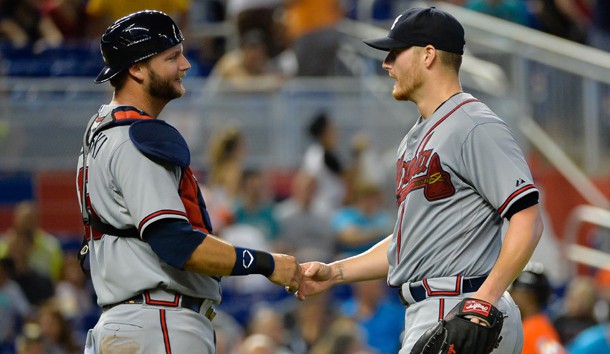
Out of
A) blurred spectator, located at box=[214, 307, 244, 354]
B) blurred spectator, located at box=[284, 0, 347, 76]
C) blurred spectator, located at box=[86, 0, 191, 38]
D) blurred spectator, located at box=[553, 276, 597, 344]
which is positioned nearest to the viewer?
blurred spectator, located at box=[214, 307, 244, 354]

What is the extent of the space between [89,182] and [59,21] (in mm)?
8302

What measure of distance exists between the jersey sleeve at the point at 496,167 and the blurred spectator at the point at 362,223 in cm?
575

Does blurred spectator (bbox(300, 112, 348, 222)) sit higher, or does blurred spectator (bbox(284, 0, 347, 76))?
blurred spectator (bbox(284, 0, 347, 76))

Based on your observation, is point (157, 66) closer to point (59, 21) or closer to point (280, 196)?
point (280, 196)

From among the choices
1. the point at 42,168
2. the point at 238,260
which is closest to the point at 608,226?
the point at 42,168

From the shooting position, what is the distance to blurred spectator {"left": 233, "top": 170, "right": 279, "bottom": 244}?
10.5m

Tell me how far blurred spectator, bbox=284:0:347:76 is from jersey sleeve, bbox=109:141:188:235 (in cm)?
753

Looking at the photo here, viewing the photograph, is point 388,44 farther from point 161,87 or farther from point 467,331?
point 467,331

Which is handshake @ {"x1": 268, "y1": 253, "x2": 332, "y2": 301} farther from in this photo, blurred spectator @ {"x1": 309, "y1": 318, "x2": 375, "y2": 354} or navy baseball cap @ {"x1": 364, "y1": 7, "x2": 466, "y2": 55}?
blurred spectator @ {"x1": 309, "y1": 318, "x2": 375, "y2": 354}

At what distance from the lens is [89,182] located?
496 centimetres

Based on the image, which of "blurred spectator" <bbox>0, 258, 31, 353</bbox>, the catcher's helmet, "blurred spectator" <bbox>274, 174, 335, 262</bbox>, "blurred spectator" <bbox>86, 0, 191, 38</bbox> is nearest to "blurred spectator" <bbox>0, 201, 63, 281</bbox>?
"blurred spectator" <bbox>0, 258, 31, 353</bbox>

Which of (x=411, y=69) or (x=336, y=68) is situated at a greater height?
(x=411, y=69)

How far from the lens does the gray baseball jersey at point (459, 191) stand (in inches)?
185

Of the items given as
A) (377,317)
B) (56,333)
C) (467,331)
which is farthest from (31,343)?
(467,331)
